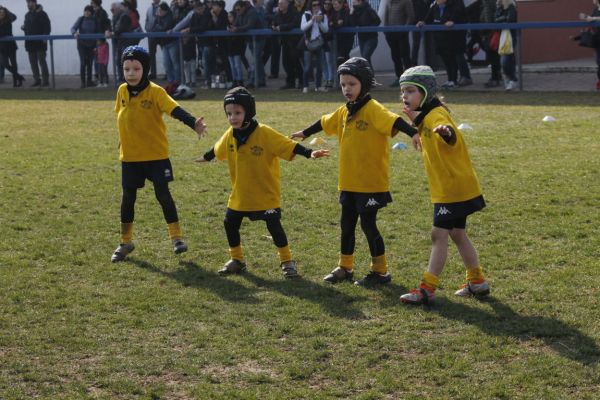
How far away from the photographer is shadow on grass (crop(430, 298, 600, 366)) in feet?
19.7

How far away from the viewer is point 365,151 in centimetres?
748

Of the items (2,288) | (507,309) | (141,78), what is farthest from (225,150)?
(507,309)

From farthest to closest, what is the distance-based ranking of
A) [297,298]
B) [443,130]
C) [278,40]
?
1. [278,40]
2. [297,298]
3. [443,130]

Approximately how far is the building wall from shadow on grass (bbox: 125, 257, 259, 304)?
15.7 metres

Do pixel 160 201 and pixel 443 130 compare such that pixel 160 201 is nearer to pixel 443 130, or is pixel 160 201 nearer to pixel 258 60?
pixel 443 130

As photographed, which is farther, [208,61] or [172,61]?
[172,61]

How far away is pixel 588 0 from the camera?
75.3ft

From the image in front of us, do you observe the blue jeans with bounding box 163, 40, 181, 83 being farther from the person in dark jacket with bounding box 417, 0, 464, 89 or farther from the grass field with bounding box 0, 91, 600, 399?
the grass field with bounding box 0, 91, 600, 399

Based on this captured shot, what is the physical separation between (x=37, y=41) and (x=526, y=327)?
20703 mm

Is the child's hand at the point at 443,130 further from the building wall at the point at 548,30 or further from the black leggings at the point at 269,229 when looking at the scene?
the building wall at the point at 548,30

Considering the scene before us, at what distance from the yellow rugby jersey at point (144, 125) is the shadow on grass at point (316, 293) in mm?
1457

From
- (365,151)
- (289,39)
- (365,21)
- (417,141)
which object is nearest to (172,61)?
(289,39)

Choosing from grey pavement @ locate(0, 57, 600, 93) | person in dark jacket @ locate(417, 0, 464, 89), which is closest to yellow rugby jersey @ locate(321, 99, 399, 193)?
grey pavement @ locate(0, 57, 600, 93)

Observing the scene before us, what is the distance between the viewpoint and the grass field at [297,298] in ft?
18.9
